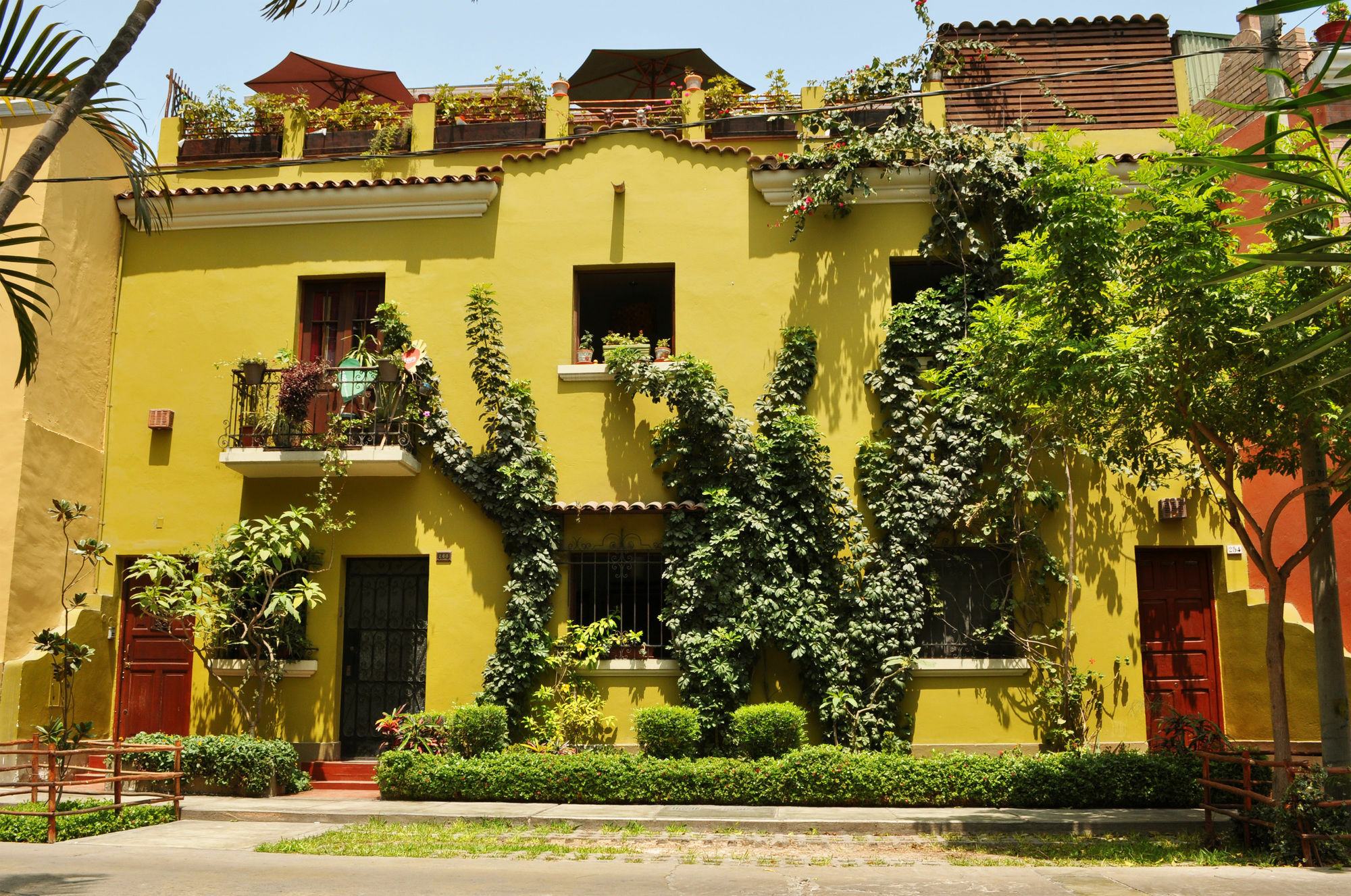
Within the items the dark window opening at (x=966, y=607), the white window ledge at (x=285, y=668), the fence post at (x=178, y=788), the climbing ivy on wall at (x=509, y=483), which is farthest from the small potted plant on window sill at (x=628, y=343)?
the fence post at (x=178, y=788)

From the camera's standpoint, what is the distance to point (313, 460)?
12750 mm

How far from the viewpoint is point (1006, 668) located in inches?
487

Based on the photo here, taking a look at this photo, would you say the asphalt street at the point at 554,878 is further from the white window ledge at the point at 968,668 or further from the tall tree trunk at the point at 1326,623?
the white window ledge at the point at 968,668

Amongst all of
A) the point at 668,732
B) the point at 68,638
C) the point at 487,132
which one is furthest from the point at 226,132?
the point at 668,732

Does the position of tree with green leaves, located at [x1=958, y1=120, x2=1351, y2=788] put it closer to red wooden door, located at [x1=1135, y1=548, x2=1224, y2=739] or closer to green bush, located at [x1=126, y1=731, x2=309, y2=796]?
red wooden door, located at [x1=1135, y1=548, x2=1224, y2=739]

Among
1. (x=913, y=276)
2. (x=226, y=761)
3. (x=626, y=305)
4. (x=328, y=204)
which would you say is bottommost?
(x=226, y=761)

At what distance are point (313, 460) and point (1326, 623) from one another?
1127cm

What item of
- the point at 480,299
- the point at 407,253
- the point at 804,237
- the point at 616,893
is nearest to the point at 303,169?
the point at 407,253

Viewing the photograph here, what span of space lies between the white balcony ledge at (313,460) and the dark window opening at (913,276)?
6928 mm

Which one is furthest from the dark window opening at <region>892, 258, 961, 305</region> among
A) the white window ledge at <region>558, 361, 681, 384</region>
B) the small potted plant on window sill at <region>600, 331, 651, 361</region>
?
the white window ledge at <region>558, 361, 681, 384</region>

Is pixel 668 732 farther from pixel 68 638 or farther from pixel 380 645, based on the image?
pixel 68 638

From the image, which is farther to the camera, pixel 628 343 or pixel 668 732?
pixel 628 343

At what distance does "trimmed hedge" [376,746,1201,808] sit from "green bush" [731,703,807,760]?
22cm

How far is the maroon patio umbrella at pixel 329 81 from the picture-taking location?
54.0 feet
